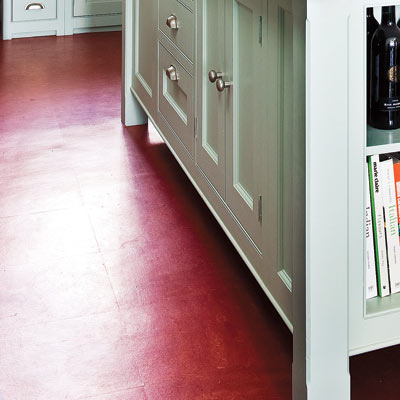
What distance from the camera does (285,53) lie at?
1.74m

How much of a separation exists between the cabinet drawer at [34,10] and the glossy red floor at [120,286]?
1.55 metres

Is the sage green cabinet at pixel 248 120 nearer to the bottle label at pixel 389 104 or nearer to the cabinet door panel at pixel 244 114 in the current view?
the cabinet door panel at pixel 244 114

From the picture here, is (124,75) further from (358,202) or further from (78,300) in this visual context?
(358,202)

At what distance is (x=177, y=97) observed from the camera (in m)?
2.83

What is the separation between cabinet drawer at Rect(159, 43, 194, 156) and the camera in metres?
2.63

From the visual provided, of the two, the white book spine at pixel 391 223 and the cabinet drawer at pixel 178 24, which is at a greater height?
the cabinet drawer at pixel 178 24

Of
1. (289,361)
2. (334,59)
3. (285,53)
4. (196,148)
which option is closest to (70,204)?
(196,148)

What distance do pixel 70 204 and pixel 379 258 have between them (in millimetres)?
1472

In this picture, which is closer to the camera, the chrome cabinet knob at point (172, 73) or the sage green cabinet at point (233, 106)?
the sage green cabinet at point (233, 106)

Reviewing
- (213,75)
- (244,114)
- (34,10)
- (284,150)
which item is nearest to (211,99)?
(213,75)

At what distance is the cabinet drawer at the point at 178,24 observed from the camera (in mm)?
2535

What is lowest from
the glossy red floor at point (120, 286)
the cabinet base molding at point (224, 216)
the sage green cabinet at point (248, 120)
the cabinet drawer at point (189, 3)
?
the glossy red floor at point (120, 286)

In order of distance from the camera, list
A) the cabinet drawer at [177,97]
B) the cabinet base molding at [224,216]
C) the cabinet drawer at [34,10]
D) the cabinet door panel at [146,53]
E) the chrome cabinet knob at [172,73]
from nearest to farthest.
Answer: the cabinet base molding at [224,216] < the cabinet drawer at [177,97] < the chrome cabinet knob at [172,73] < the cabinet door panel at [146,53] < the cabinet drawer at [34,10]

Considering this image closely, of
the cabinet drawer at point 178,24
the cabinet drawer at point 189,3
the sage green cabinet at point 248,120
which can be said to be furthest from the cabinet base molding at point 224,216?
the cabinet drawer at point 189,3
